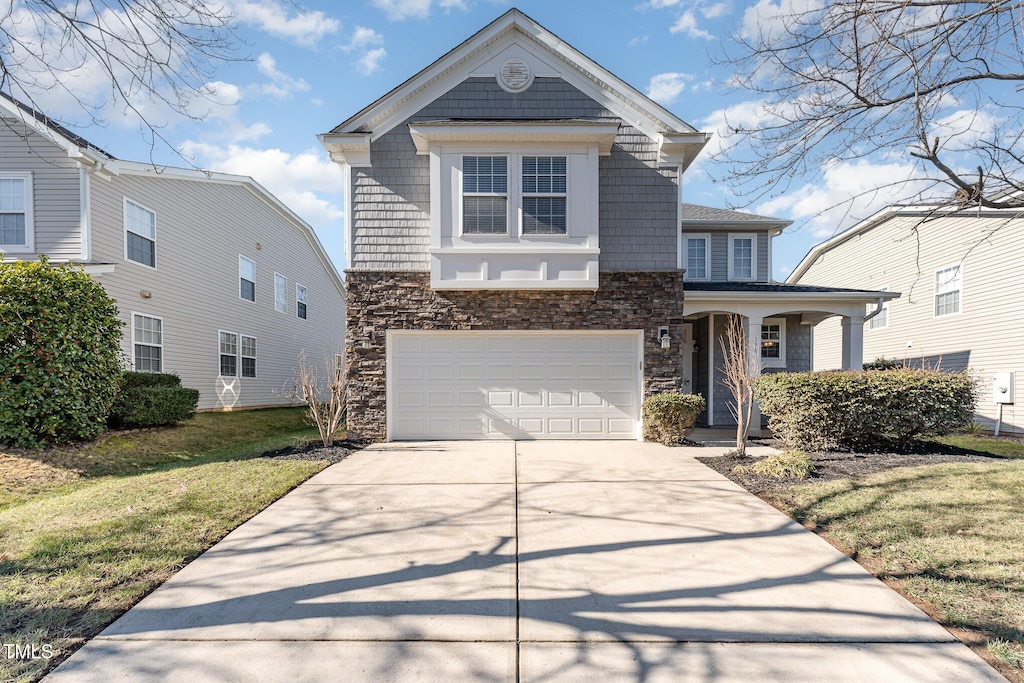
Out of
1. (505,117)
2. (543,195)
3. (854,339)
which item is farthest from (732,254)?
(505,117)

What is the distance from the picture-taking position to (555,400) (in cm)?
984

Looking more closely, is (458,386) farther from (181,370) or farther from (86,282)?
(181,370)

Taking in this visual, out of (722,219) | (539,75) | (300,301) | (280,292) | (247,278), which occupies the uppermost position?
(539,75)

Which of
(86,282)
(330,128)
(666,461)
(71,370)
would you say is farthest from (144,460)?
(666,461)

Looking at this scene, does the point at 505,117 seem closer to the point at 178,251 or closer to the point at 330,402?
the point at 330,402

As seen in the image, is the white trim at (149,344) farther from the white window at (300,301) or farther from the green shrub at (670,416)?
Result: the green shrub at (670,416)

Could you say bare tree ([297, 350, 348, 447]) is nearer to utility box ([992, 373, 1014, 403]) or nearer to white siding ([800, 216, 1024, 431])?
white siding ([800, 216, 1024, 431])

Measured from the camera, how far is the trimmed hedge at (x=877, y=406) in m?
7.82

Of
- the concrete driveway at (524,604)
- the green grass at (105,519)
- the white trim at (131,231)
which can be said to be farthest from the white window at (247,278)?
the concrete driveway at (524,604)

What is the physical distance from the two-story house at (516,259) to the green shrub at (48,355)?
389 cm

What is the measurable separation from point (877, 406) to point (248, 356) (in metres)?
16.2

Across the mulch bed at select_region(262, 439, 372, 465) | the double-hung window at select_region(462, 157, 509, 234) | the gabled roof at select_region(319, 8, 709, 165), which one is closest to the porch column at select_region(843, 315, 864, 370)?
the gabled roof at select_region(319, 8, 709, 165)

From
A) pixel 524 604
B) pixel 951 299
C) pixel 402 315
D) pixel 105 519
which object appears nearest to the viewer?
pixel 524 604

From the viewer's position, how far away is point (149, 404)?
9547 mm
